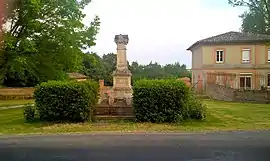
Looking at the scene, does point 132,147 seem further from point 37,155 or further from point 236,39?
point 236,39

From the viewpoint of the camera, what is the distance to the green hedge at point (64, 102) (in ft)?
61.0

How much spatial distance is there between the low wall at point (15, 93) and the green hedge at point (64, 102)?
97.9 feet

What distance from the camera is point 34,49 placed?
2541 cm

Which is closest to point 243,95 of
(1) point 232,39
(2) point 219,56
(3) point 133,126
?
(2) point 219,56


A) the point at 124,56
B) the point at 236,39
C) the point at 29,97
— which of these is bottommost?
the point at 29,97

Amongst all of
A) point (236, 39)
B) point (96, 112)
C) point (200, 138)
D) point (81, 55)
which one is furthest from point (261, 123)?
point (236, 39)

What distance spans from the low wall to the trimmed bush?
31556 mm

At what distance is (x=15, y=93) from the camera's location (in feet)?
158

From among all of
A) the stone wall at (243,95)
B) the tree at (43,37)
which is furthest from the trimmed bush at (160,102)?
the stone wall at (243,95)

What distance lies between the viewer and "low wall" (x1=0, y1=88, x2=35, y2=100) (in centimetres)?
4778

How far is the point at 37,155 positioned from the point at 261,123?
12.2 m

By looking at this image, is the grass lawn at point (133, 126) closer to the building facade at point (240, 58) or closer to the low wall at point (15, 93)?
the building facade at point (240, 58)

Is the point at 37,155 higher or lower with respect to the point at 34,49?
lower

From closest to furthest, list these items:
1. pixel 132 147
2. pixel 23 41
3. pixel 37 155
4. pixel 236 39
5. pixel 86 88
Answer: pixel 37 155 < pixel 132 147 < pixel 86 88 < pixel 23 41 < pixel 236 39
